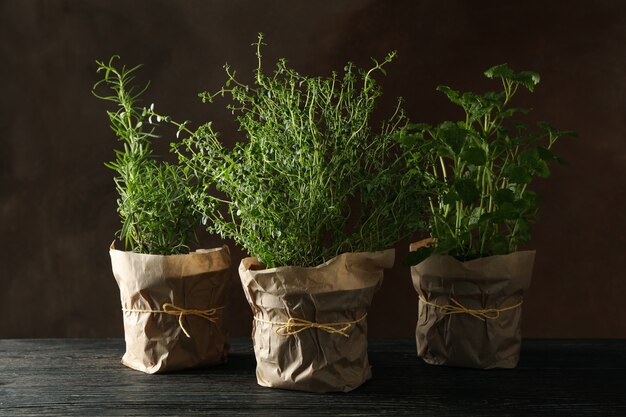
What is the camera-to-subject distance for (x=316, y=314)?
119 cm

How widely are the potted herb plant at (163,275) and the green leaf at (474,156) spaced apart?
0.47m

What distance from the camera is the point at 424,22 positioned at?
1830 millimetres

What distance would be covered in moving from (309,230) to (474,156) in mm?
308

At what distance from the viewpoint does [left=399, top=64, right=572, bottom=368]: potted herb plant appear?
126 cm

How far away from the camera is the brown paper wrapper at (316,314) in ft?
3.87

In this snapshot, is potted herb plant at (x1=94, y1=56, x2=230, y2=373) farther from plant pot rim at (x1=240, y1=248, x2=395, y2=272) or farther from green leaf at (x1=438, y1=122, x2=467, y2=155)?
green leaf at (x1=438, y1=122, x2=467, y2=155)

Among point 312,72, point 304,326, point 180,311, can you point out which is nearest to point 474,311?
point 304,326

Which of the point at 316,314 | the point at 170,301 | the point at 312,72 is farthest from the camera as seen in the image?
the point at 312,72

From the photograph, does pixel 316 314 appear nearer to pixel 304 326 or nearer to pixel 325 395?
pixel 304 326

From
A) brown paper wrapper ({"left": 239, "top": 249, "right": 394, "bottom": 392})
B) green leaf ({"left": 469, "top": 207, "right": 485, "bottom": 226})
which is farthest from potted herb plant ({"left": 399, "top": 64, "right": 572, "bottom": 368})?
brown paper wrapper ({"left": 239, "top": 249, "right": 394, "bottom": 392})

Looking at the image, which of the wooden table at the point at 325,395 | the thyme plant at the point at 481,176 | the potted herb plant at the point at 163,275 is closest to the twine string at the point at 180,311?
the potted herb plant at the point at 163,275

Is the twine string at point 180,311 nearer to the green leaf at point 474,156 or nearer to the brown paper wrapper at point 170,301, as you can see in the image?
the brown paper wrapper at point 170,301

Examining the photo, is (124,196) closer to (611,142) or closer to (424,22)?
(424,22)

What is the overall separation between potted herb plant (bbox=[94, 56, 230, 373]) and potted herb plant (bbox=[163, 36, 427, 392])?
4.2 inches
